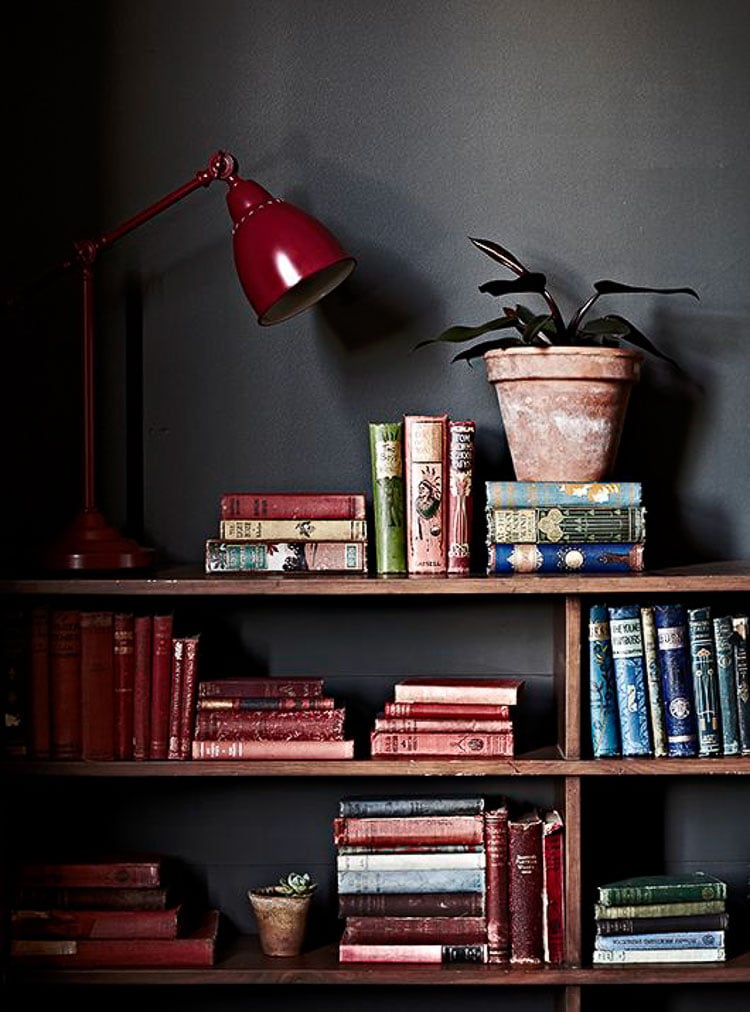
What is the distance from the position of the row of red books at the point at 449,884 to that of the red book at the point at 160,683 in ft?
1.12

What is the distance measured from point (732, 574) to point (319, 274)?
869 millimetres

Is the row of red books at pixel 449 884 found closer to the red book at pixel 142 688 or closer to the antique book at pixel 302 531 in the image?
the red book at pixel 142 688

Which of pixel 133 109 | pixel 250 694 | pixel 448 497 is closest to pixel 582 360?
pixel 448 497

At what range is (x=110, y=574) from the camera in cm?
269

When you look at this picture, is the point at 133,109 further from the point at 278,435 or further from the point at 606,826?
the point at 606,826

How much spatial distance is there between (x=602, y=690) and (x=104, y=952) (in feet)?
3.18

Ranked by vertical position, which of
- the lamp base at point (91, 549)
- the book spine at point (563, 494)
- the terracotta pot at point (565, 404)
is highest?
the terracotta pot at point (565, 404)

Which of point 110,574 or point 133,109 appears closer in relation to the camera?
point 110,574

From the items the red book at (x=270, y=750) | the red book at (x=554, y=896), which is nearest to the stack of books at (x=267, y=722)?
the red book at (x=270, y=750)

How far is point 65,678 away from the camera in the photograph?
8.69 feet

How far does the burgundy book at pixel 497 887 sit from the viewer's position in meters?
2.63

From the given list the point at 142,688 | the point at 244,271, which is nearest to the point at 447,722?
the point at 142,688

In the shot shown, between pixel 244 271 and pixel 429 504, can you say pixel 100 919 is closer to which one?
pixel 429 504

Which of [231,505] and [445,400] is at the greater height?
[445,400]
